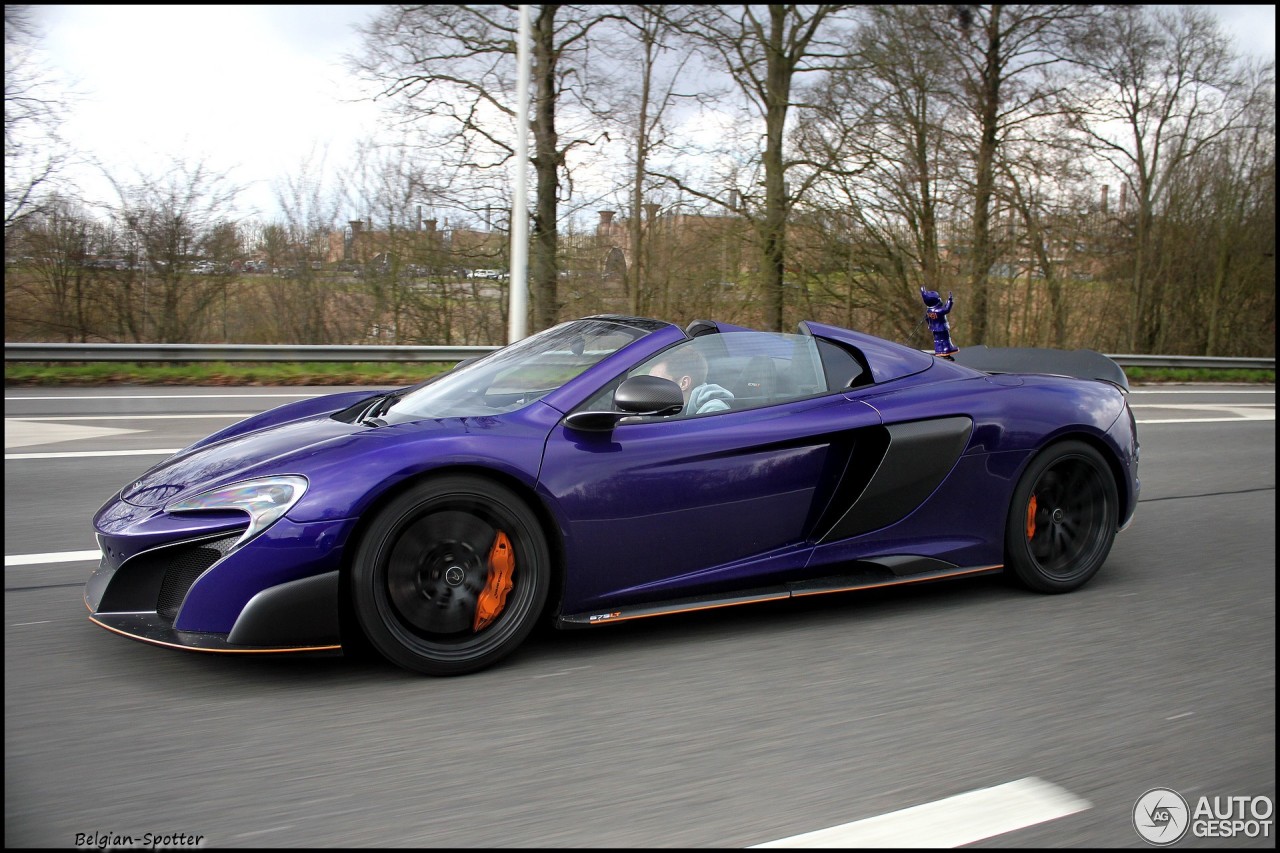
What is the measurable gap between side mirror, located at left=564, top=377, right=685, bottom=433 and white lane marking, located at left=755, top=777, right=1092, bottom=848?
1.55m

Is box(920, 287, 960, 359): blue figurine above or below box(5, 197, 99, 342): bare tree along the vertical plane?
below

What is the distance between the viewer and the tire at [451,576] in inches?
130

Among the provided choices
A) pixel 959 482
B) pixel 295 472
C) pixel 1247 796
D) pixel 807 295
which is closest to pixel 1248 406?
pixel 807 295

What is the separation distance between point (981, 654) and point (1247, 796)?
1150mm

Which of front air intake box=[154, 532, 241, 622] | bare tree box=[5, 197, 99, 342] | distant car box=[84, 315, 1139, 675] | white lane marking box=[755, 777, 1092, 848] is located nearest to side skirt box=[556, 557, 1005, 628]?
distant car box=[84, 315, 1139, 675]

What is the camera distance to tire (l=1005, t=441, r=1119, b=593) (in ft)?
14.7

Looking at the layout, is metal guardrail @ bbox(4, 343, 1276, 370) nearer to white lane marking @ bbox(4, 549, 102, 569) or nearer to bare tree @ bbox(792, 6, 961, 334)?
bare tree @ bbox(792, 6, 961, 334)

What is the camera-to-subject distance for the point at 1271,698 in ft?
11.2

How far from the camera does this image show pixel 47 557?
4754mm

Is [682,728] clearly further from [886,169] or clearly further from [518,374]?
[886,169]

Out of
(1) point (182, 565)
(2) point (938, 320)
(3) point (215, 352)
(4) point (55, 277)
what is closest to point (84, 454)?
(1) point (182, 565)

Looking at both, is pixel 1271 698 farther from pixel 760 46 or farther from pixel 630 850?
pixel 760 46

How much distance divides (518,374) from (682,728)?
5.48 ft

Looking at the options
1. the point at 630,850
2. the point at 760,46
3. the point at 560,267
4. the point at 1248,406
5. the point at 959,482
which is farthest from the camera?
the point at 760,46
